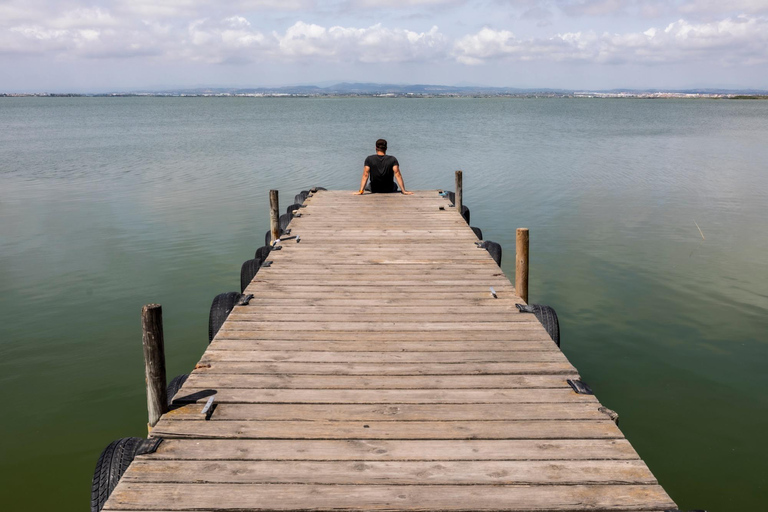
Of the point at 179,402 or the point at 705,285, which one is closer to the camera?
the point at 179,402

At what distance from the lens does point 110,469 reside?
446cm

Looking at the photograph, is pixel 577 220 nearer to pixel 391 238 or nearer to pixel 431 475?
pixel 391 238

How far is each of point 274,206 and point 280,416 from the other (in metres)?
8.76

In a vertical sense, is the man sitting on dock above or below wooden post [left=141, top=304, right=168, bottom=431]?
above

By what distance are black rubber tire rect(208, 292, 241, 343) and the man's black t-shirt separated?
766 cm

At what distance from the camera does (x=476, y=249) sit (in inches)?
408

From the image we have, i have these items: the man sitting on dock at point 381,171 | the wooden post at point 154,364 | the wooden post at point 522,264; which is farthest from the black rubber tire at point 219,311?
the man sitting on dock at point 381,171

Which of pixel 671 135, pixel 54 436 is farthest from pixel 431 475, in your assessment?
pixel 671 135

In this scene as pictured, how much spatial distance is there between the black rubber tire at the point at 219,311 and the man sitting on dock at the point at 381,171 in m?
7.36

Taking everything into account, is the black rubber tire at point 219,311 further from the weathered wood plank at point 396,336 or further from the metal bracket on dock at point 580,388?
the metal bracket on dock at point 580,388

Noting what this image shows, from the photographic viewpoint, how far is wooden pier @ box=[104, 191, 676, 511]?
391 cm

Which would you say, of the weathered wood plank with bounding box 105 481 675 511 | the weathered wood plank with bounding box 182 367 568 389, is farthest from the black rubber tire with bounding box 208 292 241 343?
the weathered wood plank with bounding box 105 481 675 511

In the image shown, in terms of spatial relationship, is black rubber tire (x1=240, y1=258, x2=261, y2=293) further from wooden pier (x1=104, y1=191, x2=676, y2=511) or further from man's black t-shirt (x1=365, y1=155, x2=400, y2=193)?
man's black t-shirt (x1=365, y1=155, x2=400, y2=193)

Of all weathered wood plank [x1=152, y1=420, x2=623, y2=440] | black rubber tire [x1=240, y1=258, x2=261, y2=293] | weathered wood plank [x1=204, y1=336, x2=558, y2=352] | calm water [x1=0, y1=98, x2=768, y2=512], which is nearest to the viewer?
weathered wood plank [x1=152, y1=420, x2=623, y2=440]
